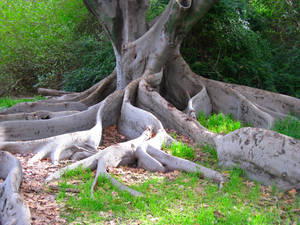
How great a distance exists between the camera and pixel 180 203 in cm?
382

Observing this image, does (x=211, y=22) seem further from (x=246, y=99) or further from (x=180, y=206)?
(x=180, y=206)

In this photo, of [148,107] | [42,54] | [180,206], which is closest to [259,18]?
[148,107]

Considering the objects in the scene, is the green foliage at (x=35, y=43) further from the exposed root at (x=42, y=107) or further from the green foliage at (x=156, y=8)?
the exposed root at (x=42, y=107)

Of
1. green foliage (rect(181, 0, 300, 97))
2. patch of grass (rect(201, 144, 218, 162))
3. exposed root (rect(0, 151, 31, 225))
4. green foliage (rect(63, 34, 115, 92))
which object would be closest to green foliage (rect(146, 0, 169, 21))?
green foliage (rect(181, 0, 300, 97))

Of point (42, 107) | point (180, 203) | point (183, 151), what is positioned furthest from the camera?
point (42, 107)

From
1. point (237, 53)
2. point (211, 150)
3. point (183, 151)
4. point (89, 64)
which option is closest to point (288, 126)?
point (211, 150)

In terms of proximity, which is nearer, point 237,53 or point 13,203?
point 13,203

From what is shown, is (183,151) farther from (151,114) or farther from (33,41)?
(33,41)

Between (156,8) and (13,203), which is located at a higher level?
(156,8)

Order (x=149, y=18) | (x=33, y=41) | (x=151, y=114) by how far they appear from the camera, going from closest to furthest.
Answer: (x=151, y=114) → (x=149, y=18) → (x=33, y=41)

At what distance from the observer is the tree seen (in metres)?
4.43

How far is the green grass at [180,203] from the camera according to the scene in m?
3.43

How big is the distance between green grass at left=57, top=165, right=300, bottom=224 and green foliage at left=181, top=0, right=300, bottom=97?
6.09 meters

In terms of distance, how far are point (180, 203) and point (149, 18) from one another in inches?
342
